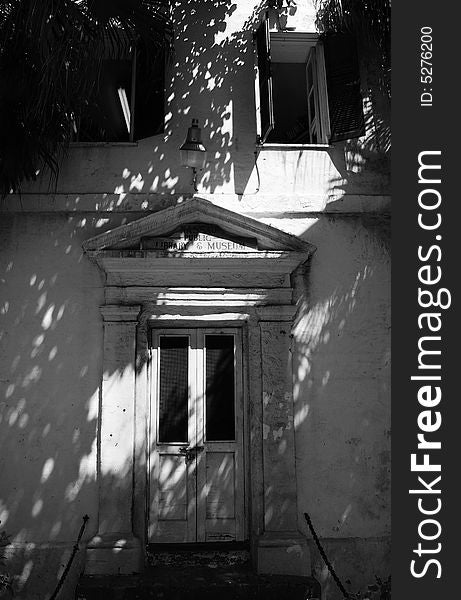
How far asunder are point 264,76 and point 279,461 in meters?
3.98

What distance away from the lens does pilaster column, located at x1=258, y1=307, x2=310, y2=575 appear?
6074 millimetres

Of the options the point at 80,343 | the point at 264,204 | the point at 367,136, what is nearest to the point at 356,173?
the point at 367,136

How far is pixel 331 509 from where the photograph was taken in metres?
6.32

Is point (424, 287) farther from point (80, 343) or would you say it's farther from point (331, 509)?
point (80, 343)

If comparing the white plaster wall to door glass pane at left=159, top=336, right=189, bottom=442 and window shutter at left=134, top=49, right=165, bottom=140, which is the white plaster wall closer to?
window shutter at left=134, top=49, right=165, bottom=140

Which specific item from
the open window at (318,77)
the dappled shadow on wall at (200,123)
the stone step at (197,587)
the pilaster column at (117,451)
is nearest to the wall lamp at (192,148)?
the dappled shadow on wall at (200,123)

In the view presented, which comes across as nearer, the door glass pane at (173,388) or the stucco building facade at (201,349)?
the stucco building facade at (201,349)

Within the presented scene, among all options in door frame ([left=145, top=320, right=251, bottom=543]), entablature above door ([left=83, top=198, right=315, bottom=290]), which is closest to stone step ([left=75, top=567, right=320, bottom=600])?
door frame ([left=145, top=320, right=251, bottom=543])

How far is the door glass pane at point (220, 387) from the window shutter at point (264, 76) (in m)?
2.23

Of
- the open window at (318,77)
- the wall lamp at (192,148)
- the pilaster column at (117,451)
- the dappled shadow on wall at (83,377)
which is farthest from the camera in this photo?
the open window at (318,77)

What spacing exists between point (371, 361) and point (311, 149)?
2.36 m

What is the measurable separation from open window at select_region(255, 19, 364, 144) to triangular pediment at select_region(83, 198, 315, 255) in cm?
103

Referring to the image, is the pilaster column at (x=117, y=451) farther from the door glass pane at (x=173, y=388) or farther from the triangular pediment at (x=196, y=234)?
the triangular pediment at (x=196, y=234)

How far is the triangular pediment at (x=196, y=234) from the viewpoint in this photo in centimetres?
644
